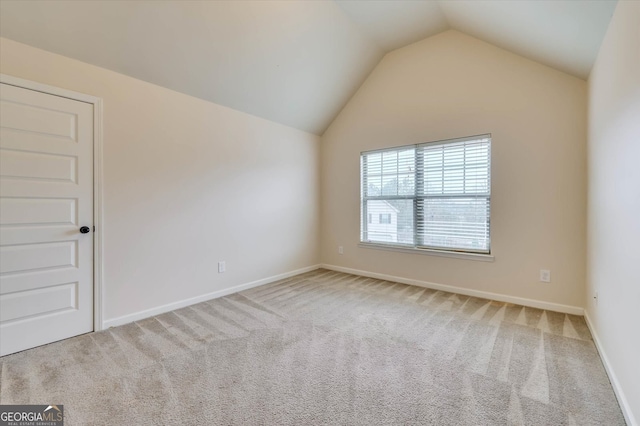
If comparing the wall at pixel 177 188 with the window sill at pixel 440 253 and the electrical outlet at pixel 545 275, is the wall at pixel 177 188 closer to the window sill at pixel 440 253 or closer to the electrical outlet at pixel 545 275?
the window sill at pixel 440 253

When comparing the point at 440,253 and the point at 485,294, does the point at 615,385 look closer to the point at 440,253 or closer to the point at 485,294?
the point at 485,294

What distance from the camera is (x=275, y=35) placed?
9.44 ft

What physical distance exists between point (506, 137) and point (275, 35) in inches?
109

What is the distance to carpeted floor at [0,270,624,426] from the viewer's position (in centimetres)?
145

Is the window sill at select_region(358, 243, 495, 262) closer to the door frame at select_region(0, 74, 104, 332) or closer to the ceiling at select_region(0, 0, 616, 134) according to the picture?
the ceiling at select_region(0, 0, 616, 134)

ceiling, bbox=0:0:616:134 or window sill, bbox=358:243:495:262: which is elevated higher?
ceiling, bbox=0:0:616:134

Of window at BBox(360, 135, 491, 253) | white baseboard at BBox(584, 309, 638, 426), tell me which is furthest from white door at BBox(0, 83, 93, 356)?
white baseboard at BBox(584, 309, 638, 426)

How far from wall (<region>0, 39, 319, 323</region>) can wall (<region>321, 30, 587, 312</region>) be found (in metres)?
1.73

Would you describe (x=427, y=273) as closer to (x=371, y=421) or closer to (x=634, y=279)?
(x=634, y=279)

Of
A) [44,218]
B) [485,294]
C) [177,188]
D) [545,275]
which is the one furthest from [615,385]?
[44,218]

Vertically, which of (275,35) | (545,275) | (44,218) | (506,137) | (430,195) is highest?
(275,35)

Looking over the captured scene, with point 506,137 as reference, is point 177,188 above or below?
below

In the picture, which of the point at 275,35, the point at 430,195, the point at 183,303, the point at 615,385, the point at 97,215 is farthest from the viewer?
the point at 430,195

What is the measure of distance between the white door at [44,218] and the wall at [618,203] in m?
3.75
